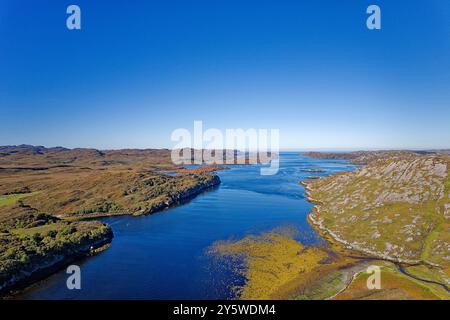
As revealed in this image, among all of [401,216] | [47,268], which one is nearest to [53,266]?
[47,268]

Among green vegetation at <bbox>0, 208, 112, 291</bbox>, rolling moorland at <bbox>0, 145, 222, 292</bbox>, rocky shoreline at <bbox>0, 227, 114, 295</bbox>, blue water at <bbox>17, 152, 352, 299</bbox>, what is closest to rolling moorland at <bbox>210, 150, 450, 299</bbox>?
blue water at <bbox>17, 152, 352, 299</bbox>

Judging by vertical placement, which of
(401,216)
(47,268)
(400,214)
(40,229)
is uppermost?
(400,214)

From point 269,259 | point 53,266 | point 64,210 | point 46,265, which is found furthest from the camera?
point 64,210

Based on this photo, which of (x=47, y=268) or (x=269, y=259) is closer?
(x=47, y=268)

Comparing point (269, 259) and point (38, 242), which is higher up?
point (38, 242)

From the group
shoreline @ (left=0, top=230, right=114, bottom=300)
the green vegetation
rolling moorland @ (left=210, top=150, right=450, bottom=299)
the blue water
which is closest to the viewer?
rolling moorland @ (left=210, top=150, right=450, bottom=299)

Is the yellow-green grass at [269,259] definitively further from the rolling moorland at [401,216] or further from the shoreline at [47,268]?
the shoreline at [47,268]

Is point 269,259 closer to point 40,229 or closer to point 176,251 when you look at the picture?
point 176,251

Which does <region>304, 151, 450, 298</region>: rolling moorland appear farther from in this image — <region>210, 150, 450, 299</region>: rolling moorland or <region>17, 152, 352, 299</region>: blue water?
<region>17, 152, 352, 299</region>: blue water
